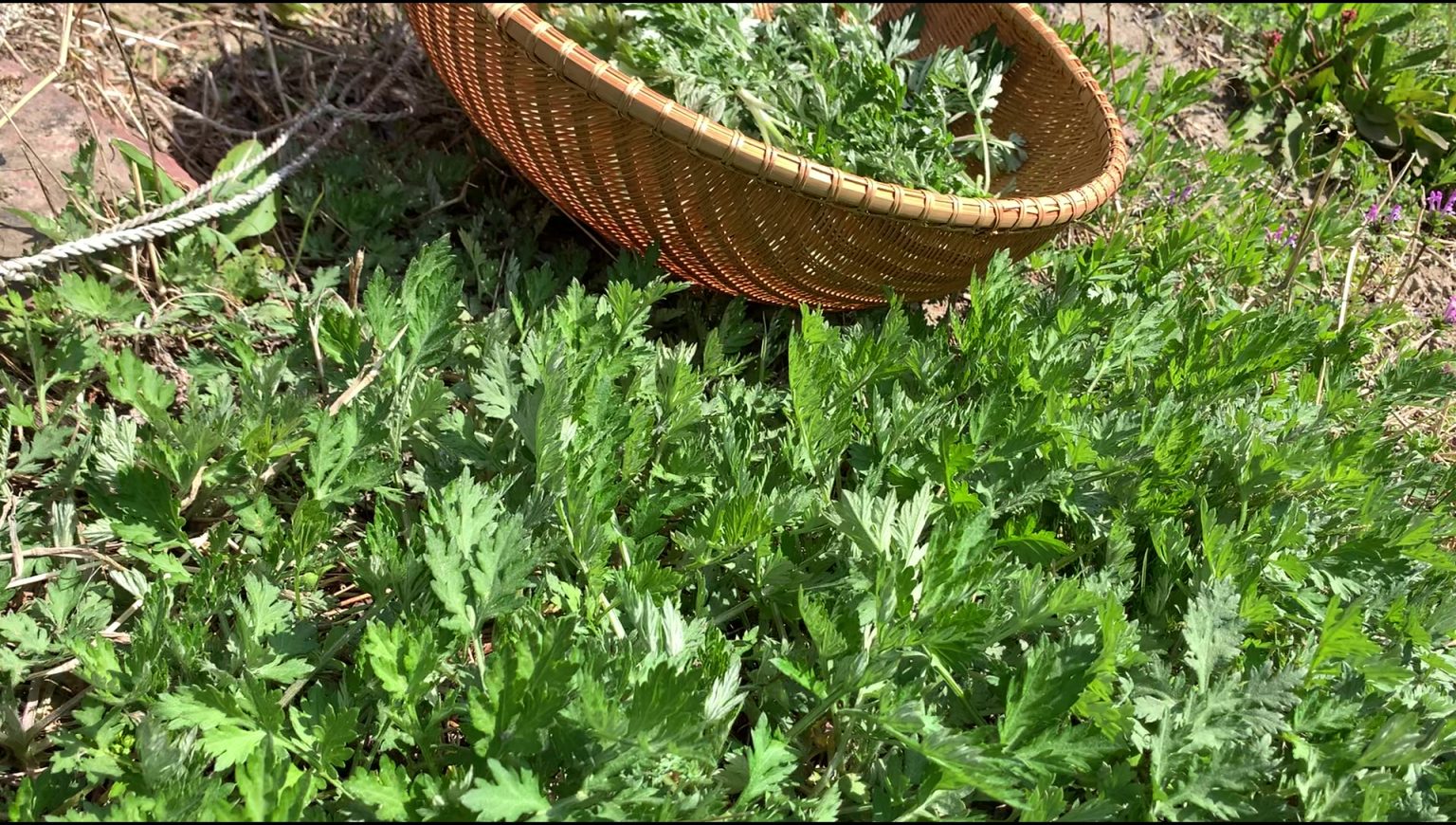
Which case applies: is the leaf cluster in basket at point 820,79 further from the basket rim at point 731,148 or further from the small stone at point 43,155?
the small stone at point 43,155

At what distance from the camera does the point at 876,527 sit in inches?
67.7

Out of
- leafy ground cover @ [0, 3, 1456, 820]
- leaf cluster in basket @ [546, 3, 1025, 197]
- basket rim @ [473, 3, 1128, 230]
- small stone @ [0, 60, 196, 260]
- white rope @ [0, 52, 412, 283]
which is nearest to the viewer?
leafy ground cover @ [0, 3, 1456, 820]

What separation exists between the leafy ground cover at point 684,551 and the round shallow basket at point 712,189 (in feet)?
0.41

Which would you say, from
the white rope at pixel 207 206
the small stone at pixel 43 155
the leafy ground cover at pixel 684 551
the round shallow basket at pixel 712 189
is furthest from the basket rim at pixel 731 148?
the small stone at pixel 43 155

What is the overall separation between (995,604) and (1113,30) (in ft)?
9.70

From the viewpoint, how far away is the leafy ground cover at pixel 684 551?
1.47 metres

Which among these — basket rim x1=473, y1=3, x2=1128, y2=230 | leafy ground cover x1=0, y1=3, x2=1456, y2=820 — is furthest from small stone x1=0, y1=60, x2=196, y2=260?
basket rim x1=473, y1=3, x2=1128, y2=230

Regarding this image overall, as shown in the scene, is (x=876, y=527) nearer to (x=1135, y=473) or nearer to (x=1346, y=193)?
(x=1135, y=473)

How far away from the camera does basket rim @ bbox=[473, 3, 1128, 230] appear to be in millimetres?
1967

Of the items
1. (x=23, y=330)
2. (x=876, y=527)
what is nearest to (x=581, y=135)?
(x=876, y=527)

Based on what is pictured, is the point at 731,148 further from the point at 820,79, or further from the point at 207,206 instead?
the point at 207,206

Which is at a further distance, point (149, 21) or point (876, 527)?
point (149, 21)

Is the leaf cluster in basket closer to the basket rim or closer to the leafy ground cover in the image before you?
the basket rim

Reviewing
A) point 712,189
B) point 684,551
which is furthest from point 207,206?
point 684,551
